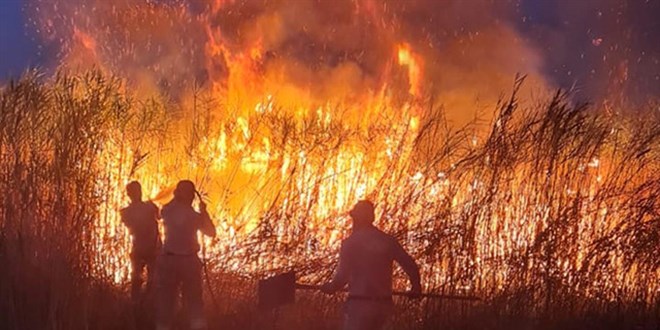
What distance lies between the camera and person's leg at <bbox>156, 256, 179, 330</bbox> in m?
9.89

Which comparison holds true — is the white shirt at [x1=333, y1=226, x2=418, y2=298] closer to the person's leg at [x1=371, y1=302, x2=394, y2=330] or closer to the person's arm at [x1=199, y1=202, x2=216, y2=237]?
the person's leg at [x1=371, y1=302, x2=394, y2=330]

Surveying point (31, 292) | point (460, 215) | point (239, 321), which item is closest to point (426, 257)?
point (460, 215)

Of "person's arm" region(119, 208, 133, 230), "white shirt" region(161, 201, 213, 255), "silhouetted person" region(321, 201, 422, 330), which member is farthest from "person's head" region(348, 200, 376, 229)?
"person's arm" region(119, 208, 133, 230)

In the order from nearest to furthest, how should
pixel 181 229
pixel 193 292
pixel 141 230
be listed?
pixel 181 229, pixel 193 292, pixel 141 230

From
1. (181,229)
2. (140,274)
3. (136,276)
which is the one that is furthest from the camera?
(140,274)

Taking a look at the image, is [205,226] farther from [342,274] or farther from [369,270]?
[369,270]

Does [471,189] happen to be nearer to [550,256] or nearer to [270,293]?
[550,256]

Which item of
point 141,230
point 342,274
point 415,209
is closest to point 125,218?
point 141,230

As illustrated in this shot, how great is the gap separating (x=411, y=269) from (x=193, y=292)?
10.1 feet

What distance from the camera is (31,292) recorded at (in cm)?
966

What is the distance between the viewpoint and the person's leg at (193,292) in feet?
32.7

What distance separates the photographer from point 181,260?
9.90 meters

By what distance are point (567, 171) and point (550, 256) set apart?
3.77ft

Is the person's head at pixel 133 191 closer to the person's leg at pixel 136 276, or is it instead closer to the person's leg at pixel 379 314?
the person's leg at pixel 136 276
